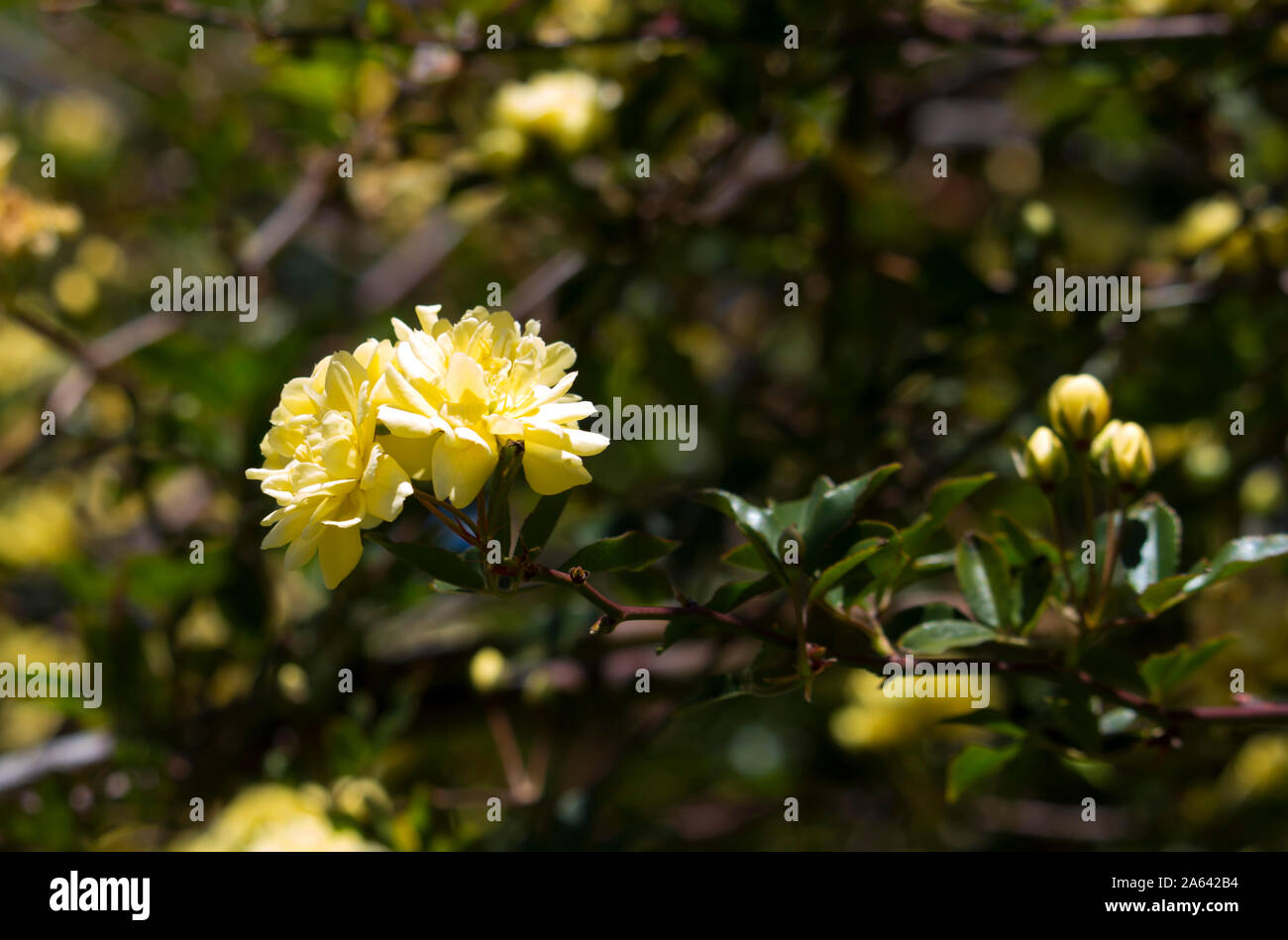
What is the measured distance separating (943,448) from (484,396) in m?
1.00

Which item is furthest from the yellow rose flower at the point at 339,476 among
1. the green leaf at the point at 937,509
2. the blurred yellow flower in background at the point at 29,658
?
the blurred yellow flower in background at the point at 29,658

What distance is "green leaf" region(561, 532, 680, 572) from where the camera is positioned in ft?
2.88

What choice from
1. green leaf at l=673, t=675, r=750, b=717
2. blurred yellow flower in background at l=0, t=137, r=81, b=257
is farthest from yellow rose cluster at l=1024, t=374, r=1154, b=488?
blurred yellow flower in background at l=0, t=137, r=81, b=257

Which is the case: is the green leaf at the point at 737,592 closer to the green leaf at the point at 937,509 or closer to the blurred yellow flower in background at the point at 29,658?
the green leaf at the point at 937,509

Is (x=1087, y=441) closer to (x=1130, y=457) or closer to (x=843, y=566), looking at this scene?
(x=1130, y=457)

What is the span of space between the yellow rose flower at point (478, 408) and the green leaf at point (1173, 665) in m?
0.55

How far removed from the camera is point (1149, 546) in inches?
41.2

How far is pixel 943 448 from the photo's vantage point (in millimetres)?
1646

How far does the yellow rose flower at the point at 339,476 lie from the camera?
0.80 meters

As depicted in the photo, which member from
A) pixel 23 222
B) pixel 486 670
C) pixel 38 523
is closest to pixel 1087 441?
pixel 486 670

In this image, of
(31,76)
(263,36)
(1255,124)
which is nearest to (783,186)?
(263,36)

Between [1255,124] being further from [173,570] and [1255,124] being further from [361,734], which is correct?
[173,570]

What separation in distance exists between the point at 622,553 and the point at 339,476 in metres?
0.23

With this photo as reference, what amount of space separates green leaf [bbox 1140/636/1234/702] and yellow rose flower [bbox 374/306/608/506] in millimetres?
555
